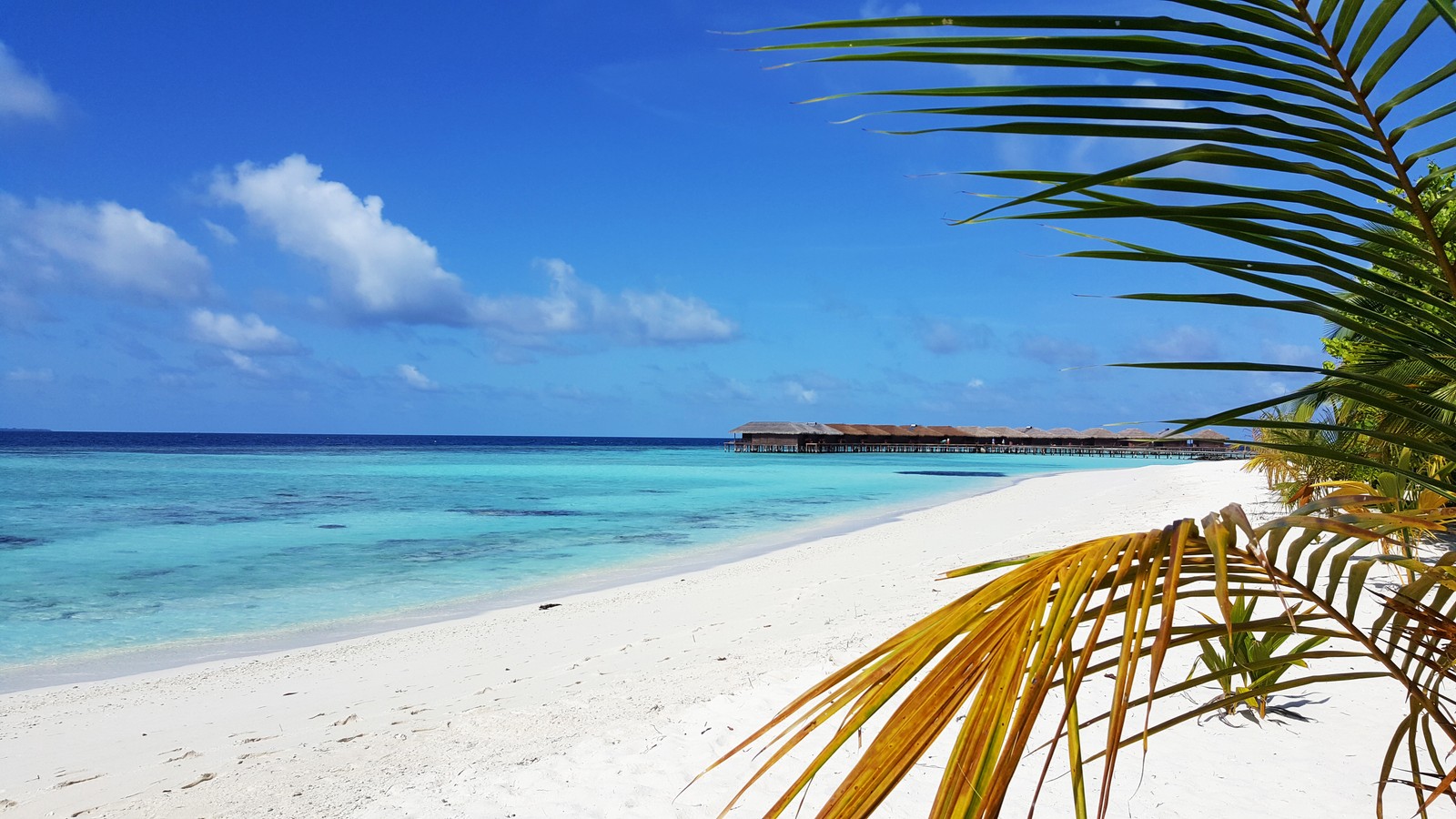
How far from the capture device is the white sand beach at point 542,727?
10.2 feet

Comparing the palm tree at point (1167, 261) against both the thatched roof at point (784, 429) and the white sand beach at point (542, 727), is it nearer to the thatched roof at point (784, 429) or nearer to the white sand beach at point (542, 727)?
the white sand beach at point (542, 727)

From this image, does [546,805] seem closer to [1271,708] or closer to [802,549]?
[1271,708]

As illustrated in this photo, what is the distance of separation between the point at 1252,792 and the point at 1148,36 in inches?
117

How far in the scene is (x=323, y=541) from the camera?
50.7 ft

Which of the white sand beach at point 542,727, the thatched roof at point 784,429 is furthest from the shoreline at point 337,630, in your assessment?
the thatched roof at point 784,429

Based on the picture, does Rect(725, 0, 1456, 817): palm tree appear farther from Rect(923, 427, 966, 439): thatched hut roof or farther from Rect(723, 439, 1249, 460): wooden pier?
Rect(923, 427, 966, 439): thatched hut roof

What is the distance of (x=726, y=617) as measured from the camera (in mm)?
7578

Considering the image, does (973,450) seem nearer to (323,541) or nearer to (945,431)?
(945,431)

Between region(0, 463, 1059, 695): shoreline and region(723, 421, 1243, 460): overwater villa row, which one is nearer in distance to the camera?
region(0, 463, 1059, 695): shoreline

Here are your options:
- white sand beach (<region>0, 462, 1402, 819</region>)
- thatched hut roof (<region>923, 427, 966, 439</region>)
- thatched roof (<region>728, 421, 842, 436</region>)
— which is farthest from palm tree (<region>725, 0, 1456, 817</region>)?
thatched hut roof (<region>923, 427, 966, 439</region>)

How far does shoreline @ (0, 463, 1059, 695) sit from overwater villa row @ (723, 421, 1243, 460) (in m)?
51.2

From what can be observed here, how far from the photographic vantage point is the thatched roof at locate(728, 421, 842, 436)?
64125 millimetres

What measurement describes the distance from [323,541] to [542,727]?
12661 mm

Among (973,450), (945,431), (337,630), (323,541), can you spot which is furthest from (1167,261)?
(973,450)
